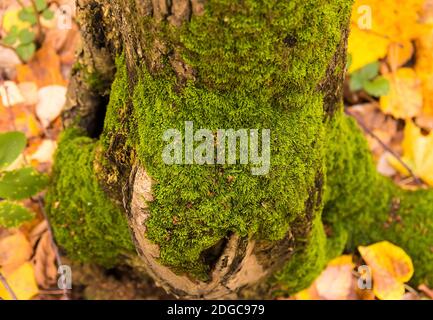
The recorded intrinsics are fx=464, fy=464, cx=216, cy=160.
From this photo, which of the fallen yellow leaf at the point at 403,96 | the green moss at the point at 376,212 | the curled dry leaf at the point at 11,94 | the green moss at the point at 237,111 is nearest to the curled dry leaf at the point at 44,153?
the curled dry leaf at the point at 11,94

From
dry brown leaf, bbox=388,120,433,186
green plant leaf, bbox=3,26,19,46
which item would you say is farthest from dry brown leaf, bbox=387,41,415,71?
green plant leaf, bbox=3,26,19,46

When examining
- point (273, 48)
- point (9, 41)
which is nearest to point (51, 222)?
point (9, 41)

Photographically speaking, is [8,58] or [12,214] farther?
[8,58]

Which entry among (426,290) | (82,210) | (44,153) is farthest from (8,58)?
(426,290)

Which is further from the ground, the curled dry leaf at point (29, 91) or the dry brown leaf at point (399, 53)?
the dry brown leaf at point (399, 53)

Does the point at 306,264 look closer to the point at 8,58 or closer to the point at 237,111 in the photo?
the point at 237,111

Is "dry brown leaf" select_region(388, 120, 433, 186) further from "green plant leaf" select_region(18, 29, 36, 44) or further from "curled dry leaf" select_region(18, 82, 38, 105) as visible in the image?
"green plant leaf" select_region(18, 29, 36, 44)

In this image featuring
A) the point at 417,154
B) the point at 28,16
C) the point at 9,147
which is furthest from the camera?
the point at 28,16

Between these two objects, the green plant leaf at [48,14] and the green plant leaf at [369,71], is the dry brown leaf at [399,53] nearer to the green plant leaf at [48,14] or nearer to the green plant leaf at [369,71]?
the green plant leaf at [369,71]
